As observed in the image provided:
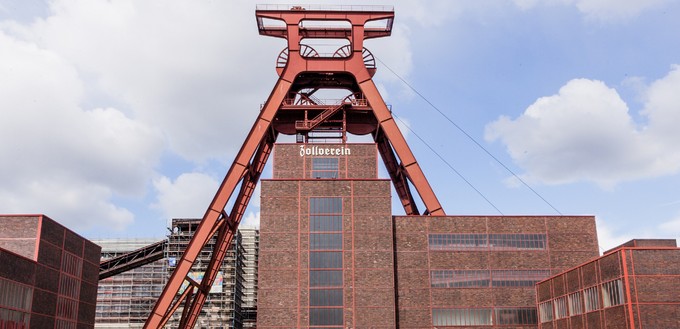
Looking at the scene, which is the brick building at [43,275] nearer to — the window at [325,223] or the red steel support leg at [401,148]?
the window at [325,223]

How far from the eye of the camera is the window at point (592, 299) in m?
31.8

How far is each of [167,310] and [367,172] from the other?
15.7 metres

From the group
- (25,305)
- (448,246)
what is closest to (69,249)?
(25,305)

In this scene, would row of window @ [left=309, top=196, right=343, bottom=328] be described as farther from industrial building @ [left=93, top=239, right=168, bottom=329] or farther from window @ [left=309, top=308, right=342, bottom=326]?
industrial building @ [left=93, top=239, right=168, bottom=329]

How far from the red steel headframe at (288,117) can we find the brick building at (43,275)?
6089 mm

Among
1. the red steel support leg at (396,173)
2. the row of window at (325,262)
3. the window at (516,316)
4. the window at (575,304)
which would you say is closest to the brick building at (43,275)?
the row of window at (325,262)

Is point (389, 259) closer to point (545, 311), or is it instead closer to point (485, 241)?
point (485, 241)

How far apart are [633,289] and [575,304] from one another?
6.43 m

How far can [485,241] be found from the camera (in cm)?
4369

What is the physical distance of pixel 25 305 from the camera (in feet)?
117

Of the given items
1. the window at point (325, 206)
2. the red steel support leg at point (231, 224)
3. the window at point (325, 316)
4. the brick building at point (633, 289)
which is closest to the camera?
the brick building at point (633, 289)

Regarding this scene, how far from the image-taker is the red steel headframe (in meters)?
44.5

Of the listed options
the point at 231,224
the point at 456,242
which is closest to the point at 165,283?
the point at 231,224

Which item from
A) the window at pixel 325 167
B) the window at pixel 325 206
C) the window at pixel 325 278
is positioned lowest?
the window at pixel 325 278
